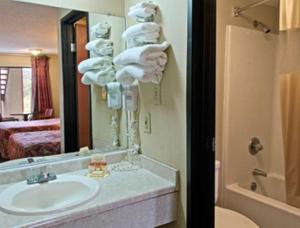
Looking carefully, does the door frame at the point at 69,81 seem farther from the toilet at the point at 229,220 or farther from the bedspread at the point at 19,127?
the toilet at the point at 229,220

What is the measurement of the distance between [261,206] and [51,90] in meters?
1.74

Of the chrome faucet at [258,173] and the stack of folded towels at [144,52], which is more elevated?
the stack of folded towels at [144,52]

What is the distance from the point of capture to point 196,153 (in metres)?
1.42

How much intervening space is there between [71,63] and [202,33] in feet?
2.74

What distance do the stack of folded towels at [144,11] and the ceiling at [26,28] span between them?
1.62 ft

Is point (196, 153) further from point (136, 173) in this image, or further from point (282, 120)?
point (282, 120)

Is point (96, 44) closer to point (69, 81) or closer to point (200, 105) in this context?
point (69, 81)

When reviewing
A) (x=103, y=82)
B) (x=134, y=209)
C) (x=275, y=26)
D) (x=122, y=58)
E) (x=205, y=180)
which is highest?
(x=275, y=26)

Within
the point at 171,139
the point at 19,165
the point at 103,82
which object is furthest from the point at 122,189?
the point at 103,82

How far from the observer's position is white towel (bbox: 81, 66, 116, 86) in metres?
1.83

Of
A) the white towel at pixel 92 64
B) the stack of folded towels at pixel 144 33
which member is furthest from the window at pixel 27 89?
the stack of folded towels at pixel 144 33

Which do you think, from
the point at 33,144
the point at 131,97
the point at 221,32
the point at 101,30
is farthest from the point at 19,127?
the point at 221,32

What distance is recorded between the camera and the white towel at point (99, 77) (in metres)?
1.83

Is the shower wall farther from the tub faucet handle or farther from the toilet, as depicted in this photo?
the toilet
